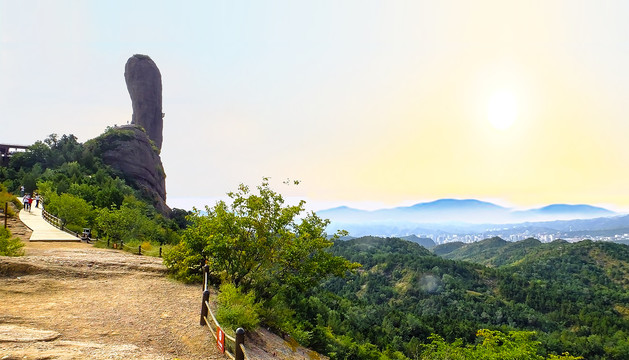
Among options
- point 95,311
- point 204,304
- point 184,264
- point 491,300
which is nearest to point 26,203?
point 184,264

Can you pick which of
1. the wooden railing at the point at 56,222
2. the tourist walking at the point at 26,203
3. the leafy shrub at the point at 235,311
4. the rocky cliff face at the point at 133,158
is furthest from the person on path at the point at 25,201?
the leafy shrub at the point at 235,311

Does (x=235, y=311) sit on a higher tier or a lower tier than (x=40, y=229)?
lower

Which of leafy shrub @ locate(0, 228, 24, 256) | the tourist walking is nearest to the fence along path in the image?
the tourist walking

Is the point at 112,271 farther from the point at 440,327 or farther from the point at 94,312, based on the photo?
the point at 440,327

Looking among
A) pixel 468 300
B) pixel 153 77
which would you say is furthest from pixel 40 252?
pixel 468 300

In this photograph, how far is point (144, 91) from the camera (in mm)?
85125

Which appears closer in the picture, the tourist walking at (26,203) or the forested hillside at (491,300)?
the tourist walking at (26,203)

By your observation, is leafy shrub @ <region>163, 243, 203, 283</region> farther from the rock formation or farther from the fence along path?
the rock formation

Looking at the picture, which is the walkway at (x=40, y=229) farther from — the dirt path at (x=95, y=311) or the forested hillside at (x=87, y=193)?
the dirt path at (x=95, y=311)

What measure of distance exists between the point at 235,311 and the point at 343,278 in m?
5.17

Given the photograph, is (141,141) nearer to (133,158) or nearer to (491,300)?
(133,158)

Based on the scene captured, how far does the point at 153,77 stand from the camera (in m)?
86.9

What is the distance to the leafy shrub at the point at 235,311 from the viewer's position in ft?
34.7

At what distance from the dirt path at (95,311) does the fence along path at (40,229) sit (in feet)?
21.6
